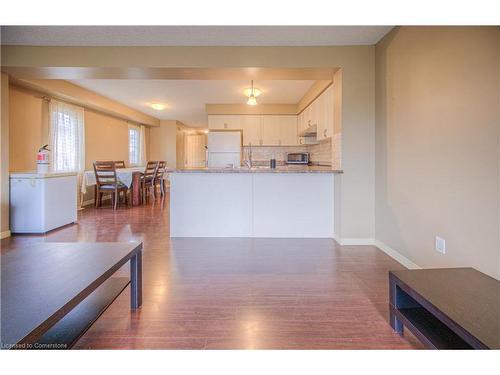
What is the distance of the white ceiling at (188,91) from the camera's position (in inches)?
208

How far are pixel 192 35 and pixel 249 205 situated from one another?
6.86ft

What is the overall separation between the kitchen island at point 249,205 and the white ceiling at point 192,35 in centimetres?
153

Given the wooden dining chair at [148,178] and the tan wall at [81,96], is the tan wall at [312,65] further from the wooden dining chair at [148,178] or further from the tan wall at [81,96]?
the wooden dining chair at [148,178]

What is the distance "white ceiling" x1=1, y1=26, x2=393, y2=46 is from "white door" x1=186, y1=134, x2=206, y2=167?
9.00 metres

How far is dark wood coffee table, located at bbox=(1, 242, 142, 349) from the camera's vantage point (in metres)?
0.99

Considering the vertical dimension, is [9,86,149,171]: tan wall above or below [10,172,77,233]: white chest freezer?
above

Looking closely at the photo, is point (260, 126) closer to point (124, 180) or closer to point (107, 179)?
point (124, 180)

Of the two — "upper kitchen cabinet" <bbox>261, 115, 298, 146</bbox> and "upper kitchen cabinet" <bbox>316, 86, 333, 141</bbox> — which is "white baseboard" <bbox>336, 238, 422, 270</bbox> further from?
"upper kitchen cabinet" <bbox>261, 115, 298, 146</bbox>

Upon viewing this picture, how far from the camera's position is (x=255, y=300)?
2.05 metres

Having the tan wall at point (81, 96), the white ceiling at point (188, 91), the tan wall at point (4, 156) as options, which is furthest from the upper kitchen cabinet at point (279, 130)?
the tan wall at point (4, 156)

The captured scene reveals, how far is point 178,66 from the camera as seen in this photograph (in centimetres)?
343

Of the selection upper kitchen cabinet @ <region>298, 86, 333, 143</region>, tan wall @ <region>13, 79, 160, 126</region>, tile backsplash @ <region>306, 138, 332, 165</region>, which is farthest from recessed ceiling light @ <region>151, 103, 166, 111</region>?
tile backsplash @ <region>306, 138, 332, 165</region>

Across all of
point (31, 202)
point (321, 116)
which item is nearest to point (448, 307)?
point (321, 116)
